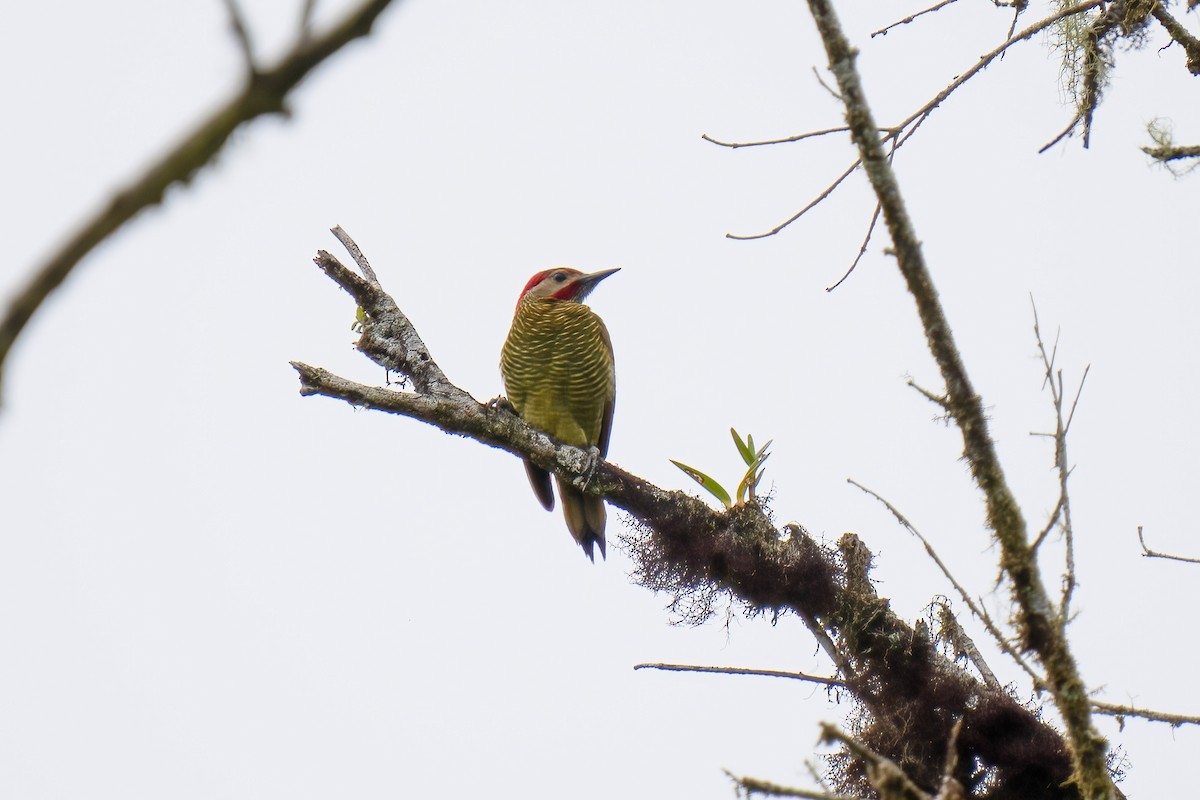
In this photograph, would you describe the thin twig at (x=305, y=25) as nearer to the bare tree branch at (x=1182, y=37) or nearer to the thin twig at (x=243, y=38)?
the thin twig at (x=243, y=38)

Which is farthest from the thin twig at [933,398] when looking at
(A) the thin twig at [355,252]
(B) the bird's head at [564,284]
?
(B) the bird's head at [564,284]

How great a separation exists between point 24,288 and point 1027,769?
4.09 meters

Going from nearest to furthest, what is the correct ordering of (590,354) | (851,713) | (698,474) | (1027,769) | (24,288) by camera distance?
(24,288) → (1027,769) → (851,713) → (698,474) → (590,354)

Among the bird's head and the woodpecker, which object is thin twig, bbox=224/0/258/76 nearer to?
the woodpecker

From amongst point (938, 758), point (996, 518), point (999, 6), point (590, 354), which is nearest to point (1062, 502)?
point (996, 518)

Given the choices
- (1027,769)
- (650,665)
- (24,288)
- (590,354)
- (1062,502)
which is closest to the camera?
(24,288)

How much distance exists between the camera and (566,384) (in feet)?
22.0

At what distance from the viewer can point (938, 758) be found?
4422 mm

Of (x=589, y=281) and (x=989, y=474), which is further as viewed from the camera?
(x=589, y=281)

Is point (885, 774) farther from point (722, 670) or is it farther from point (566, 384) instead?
point (566, 384)

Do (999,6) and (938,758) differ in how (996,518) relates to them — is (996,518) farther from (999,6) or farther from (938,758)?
(999,6)

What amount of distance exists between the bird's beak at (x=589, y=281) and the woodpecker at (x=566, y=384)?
37cm

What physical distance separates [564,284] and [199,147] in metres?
6.66

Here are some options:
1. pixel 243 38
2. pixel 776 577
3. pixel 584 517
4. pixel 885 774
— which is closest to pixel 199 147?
pixel 243 38
